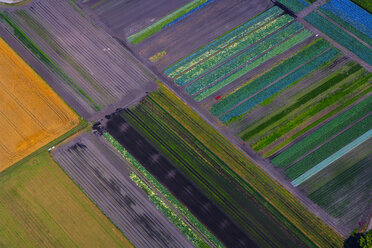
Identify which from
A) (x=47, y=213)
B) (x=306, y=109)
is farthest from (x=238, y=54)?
(x=47, y=213)

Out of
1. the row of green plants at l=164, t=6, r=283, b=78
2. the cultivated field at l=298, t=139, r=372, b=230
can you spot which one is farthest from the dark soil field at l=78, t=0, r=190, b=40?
the cultivated field at l=298, t=139, r=372, b=230

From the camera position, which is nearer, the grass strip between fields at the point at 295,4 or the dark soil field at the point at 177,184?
the dark soil field at the point at 177,184

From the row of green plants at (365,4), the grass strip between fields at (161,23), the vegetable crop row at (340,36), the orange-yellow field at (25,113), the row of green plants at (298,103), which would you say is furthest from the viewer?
the row of green plants at (365,4)

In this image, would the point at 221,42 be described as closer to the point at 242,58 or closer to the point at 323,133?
the point at 242,58

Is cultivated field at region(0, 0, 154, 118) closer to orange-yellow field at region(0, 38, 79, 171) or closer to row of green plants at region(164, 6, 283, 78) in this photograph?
orange-yellow field at region(0, 38, 79, 171)

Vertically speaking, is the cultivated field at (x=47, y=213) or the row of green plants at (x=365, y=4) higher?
the cultivated field at (x=47, y=213)

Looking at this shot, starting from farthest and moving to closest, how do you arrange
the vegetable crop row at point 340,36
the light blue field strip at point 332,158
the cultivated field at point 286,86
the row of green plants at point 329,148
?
the vegetable crop row at point 340,36, the cultivated field at point 286,86, the row of green plants at point 329,148, the light blue field strip at point 332,158

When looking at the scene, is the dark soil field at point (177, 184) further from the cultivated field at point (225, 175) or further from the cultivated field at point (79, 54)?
the cultivated field at point (79, 54)

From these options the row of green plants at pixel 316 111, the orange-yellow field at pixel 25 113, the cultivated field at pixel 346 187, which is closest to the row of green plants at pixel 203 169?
the cultivated field at pixel 346 187
